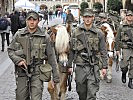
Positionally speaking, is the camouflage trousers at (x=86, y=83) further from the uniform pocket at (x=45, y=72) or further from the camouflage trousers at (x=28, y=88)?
the camouflage trousers at (x=28, y=88)

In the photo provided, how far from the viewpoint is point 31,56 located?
22.8 ft

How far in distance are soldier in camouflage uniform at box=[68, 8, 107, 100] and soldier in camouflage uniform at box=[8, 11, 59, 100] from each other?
2.98ft

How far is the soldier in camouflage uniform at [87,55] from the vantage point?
7.77 metres

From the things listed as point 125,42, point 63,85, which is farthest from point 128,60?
point 63,85

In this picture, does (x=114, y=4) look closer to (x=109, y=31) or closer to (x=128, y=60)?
(x=109, y=31)

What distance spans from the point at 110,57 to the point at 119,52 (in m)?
1.49

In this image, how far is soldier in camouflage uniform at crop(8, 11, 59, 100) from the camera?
22.7ft

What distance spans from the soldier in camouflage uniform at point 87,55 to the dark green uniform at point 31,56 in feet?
2.96

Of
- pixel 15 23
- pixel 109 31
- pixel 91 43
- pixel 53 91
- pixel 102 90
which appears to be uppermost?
pixel 91 43

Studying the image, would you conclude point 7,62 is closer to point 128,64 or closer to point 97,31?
point 128,64

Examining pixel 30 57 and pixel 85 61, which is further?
pixel 85 61

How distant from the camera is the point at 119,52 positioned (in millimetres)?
11094

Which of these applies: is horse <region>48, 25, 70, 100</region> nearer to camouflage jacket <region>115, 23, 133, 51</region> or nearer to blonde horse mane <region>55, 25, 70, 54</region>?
blonde horse mane <region>55, 25, 70, 54</region>

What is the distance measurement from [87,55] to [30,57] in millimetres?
1215
